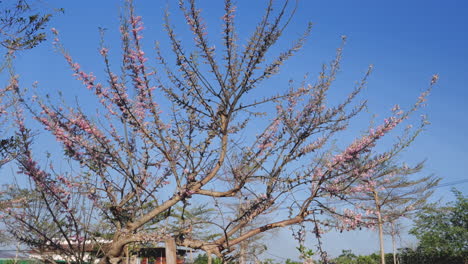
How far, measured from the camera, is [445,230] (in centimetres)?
1830

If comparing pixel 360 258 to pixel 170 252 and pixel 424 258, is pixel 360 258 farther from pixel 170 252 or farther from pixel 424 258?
pixel 170 252

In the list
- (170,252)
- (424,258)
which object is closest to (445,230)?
(424,258)

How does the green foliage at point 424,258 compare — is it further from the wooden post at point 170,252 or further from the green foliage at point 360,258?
the wooden post at point 170,252

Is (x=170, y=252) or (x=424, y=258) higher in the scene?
(x=170, y=252)

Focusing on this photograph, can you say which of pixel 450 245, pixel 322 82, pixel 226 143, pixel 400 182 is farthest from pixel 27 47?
pixel 450 245

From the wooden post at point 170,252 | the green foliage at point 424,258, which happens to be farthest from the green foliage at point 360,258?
the wooden post at point 170,252

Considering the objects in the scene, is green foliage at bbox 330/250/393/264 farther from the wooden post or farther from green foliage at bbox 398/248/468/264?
the wooden post

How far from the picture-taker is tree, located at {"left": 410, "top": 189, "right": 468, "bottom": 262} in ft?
58.2

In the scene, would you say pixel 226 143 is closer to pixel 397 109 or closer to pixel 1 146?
pixel 397 109

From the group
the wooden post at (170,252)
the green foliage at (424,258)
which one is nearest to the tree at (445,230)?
the green foliage at (424,258)

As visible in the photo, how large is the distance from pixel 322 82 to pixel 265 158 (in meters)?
1.03

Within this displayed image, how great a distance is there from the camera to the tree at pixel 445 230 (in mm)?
17734

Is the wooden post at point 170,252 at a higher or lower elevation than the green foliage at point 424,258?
higher

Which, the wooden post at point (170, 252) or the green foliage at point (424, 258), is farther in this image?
the green foliage at point (424, 258)
